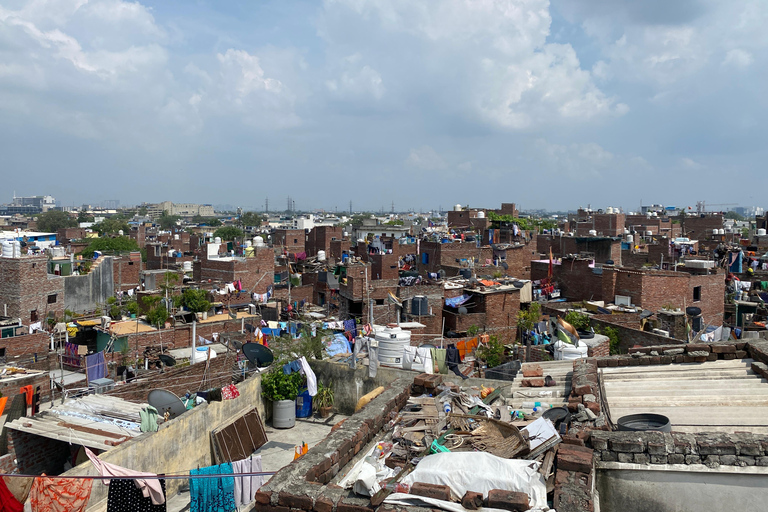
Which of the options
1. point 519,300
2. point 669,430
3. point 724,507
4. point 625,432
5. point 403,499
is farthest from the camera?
point 519,300

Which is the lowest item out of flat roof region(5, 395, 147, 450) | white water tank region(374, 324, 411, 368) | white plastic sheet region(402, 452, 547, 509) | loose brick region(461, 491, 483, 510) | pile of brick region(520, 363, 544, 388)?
flat roof region(5, 395, 147, 450)

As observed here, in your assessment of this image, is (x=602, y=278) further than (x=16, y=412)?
Yes

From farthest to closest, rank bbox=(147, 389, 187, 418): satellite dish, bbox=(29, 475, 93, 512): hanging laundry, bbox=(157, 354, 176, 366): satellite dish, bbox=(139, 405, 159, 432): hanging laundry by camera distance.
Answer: bbox=(157, 354, 176, 366): satellite dish → bbox=(147, 389, 187, 418): satellite dish → bbox=(139, 405, 159, 432): hanging laundry → bbox=(29, 475, 93, 512): hanging laundry

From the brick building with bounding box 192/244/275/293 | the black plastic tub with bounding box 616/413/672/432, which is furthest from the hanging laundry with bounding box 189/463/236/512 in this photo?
the brick building with bounding box 192/244/275/293

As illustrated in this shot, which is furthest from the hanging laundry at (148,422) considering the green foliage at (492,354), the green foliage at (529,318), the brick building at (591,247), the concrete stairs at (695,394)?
the brick building at (591,247)

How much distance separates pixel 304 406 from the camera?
11812 mm

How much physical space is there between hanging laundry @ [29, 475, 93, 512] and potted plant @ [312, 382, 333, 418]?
4919 mm

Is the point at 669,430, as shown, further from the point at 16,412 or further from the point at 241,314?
the point at 241,314

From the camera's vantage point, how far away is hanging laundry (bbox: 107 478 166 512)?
740 cm

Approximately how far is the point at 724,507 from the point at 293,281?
116ft

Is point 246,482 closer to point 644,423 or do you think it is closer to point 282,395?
point 282,395

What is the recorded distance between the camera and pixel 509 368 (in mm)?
15242

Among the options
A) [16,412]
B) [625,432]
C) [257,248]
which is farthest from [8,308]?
[625,432]

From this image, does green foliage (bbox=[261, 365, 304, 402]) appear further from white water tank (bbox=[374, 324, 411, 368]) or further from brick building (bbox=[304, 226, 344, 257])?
brick building (bbox=[304, 226, 344, 257])
